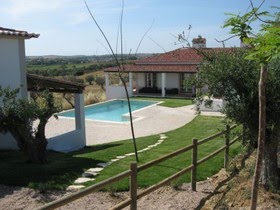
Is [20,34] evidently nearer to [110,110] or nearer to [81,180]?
[81,180]

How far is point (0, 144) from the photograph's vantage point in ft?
43.3

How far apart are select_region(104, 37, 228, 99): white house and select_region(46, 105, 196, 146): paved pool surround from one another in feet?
28.2

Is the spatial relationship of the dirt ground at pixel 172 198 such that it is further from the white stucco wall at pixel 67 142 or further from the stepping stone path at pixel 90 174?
the white stucco wall at pixel 67 142

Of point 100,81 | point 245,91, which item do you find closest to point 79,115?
point 245,91

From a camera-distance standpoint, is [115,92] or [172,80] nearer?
[115,92]

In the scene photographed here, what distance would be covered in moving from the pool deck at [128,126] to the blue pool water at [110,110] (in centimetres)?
203

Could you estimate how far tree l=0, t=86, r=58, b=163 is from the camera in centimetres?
1070

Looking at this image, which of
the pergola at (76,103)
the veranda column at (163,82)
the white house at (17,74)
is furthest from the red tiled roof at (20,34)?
the veranda column at (163,82)

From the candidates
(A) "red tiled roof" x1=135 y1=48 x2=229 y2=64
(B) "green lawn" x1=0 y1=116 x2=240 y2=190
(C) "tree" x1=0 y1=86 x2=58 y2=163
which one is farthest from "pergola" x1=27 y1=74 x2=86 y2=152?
(A) "red tiled roof" x1=135 y1=48 x2=229 y2=64

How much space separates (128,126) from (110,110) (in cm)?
800

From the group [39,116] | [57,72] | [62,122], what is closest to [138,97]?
[62,122]

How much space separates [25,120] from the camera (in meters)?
10.8

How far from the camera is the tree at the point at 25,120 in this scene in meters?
10.7

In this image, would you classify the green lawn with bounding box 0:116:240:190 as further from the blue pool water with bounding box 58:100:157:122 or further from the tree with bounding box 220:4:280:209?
the blue pool water with bounding box 58:100:157:122
